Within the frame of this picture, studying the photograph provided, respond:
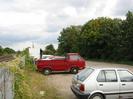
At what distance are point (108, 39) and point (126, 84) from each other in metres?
45.2

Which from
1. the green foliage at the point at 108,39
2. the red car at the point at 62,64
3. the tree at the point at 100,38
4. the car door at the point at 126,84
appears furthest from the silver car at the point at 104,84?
the tree at the point at 100,38

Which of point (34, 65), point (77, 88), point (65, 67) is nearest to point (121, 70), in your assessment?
point (77, 88)

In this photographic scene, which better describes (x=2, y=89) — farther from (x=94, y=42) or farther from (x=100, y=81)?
(x=94, y=42)

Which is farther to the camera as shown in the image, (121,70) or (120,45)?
(120,45)

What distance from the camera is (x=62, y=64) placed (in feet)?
103

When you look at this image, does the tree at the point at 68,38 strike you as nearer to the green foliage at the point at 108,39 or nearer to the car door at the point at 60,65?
the green foliage at the point at 108,39

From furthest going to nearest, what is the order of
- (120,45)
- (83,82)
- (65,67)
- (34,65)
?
(120,45) → (34,65) → (65,67) → (83,82)

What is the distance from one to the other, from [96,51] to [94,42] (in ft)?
6.30

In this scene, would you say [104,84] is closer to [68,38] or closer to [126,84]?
[126,84]

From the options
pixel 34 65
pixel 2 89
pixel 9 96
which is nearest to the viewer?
pixel 2 89

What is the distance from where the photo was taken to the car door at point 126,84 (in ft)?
48.1

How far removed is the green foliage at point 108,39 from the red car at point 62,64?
19714 millimetres

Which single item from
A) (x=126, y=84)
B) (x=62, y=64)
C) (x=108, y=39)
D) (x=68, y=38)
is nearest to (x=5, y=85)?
(x=126, y=84)

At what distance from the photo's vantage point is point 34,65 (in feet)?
112
